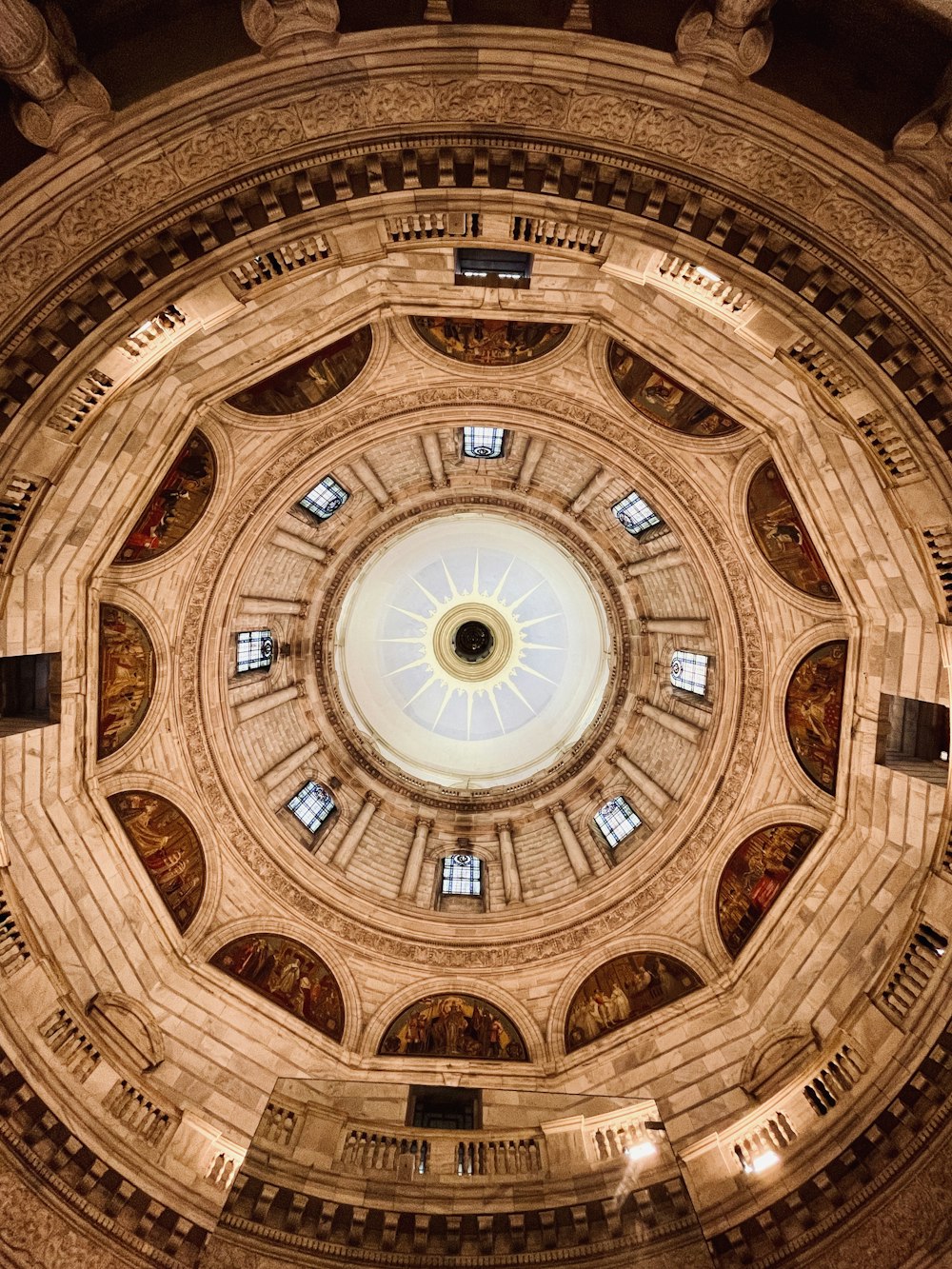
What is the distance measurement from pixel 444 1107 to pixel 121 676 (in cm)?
1114

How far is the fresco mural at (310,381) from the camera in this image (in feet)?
47.3

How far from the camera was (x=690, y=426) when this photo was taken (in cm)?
1527

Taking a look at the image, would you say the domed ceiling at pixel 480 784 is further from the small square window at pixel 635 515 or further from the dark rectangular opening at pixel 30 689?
the dark rectangular opening at pixel 30 689

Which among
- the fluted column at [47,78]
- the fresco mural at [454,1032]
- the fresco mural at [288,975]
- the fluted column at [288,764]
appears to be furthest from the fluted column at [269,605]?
the fluted column at [47,78]

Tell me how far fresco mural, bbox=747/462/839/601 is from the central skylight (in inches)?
300

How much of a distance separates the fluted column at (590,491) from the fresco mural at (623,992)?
11.6m

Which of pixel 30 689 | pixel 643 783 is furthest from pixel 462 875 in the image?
pixel 30 689

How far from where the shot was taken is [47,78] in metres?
7.41

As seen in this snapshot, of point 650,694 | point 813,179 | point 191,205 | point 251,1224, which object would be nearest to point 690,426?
point 813,179

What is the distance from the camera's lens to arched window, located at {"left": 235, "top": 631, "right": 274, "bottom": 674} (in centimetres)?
1962

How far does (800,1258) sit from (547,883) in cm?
1002

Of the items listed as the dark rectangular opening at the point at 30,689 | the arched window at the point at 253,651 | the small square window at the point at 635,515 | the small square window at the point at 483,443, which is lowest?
the dark rectangular opening at the point at 30,689

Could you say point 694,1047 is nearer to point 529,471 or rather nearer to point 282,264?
point 529,471

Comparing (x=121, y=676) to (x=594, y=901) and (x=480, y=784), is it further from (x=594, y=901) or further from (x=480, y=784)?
(x=594, y=901)
